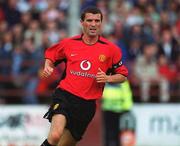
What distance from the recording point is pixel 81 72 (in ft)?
31.3

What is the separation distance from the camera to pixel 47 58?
32.0 feet

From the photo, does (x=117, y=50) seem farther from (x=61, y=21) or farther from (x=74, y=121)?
(x=61, y=21)

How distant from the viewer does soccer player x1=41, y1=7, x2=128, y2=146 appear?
31.2ft

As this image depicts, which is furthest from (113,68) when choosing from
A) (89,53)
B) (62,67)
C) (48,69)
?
(62,67)

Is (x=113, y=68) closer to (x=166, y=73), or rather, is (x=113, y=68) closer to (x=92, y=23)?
(x=92, y=23)

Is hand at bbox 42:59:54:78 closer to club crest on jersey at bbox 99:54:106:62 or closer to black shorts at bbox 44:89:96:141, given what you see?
black shorts at bbox 44:89:96:141

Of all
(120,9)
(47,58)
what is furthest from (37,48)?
(47,58)

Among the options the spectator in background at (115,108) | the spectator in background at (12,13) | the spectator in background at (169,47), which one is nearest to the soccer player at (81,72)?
the spectator in background at (115,108)

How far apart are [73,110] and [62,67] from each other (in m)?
6.92

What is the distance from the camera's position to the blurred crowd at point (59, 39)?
55.0 ft

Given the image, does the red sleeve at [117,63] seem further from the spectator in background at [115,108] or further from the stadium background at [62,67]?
the stadium background at [62,67]

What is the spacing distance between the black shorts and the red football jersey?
8cm

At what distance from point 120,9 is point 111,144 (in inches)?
197

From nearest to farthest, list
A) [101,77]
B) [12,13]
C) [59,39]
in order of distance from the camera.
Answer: [101,77], [59,39], [12,13]
